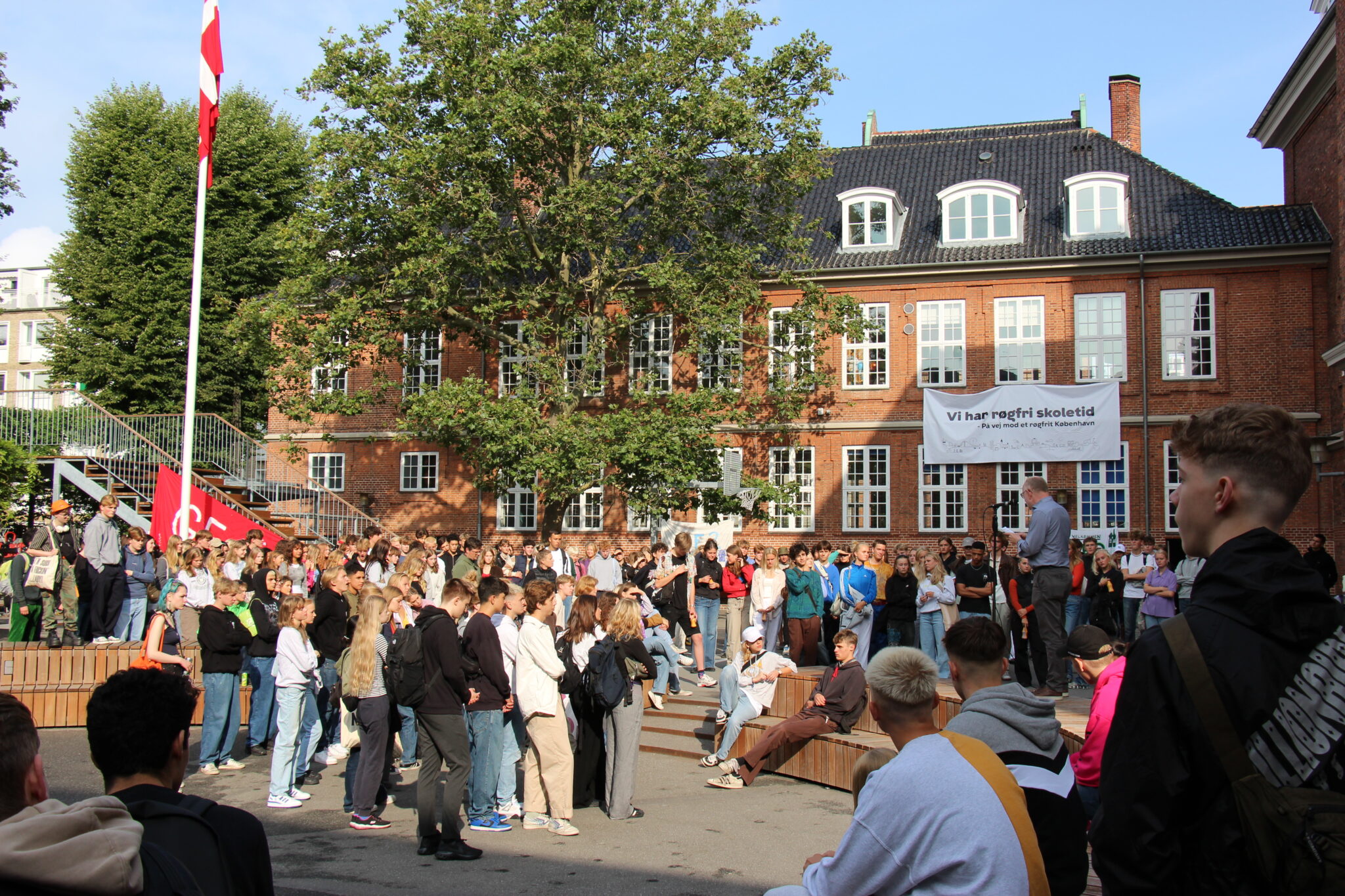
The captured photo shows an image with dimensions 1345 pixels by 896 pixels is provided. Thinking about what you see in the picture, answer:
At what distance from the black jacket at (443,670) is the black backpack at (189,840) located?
236 inches

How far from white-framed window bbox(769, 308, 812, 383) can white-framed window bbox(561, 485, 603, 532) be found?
6.71 m

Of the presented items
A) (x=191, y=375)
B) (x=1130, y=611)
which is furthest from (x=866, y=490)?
(x=191, y=375)

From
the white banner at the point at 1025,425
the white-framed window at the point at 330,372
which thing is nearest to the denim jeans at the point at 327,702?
the white-framed window at the point at 330,372

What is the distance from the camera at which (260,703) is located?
1278 cm

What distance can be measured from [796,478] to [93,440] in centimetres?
1819

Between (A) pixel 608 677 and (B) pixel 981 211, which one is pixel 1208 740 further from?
(B) pixel 981 211

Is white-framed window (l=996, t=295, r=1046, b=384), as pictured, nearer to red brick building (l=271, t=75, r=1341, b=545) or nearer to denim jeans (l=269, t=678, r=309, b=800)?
red brick building (l=271, t=75, r=1341, b=545)

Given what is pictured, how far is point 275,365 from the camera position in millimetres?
29594

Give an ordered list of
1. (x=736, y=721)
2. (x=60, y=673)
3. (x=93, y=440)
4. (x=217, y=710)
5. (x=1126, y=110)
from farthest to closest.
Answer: (x=1126, y=110) < (x=93, y=440) < (x=60, y=673) < (x=736, y=721) < (x=217, y=710)

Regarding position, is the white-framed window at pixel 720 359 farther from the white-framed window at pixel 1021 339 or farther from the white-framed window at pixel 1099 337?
the white-framed window at pixel 1099 337

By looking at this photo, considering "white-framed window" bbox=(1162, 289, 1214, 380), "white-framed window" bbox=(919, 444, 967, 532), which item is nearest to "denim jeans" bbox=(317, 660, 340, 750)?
"white-framed window" bbox=(919, 444, 967, 532)

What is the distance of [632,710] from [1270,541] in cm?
830

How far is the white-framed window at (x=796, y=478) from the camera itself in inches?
1312

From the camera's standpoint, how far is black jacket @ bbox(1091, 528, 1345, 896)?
2.30m
